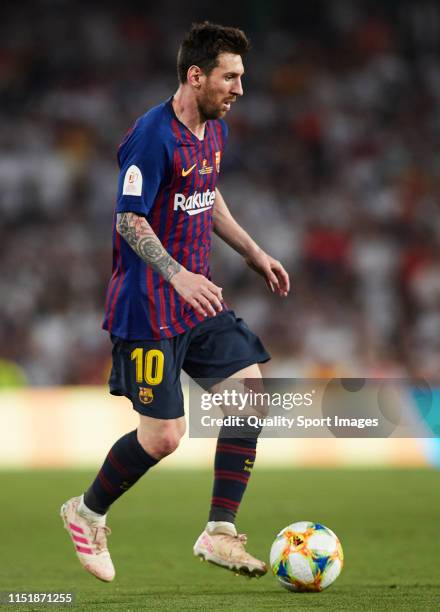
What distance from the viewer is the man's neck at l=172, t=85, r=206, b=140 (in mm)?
5066

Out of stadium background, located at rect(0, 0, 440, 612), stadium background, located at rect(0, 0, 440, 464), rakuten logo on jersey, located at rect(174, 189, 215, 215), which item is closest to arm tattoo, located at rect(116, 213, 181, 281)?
rakuten logo on jersey, located at rect(174, 189, 215, 215)

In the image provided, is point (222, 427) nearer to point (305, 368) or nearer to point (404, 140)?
point (305, 368)

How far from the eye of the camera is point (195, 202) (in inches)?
204

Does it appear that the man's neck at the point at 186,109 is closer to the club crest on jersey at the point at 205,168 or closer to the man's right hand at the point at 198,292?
the club crest on jersey at the point at 205,168

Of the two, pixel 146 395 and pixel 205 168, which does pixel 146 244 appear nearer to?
pixel 205 168

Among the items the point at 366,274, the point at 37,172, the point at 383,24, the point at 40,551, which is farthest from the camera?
the point at 383,24

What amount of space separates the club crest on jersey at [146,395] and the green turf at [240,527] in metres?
0.79

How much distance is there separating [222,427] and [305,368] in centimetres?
890

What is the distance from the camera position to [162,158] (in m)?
4.92

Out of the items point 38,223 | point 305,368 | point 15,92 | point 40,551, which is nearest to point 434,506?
point 40,551

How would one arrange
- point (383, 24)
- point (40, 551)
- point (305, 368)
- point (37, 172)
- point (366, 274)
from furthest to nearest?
point (383, 24) < point (37, 172) < point (366, 274) < point (305, 368) < point (40, 551)

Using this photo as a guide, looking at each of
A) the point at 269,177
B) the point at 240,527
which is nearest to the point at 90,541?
the point at 240,527

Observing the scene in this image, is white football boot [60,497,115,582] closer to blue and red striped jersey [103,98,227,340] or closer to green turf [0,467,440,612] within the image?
green turf [0,467,440,612]

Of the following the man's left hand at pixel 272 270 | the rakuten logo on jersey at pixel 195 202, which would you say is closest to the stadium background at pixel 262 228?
the man's left hand at pixel 272 270
